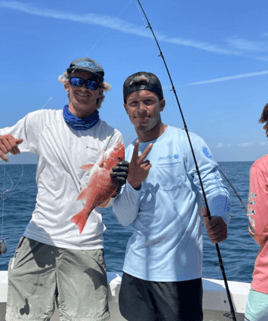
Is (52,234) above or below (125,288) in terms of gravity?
above

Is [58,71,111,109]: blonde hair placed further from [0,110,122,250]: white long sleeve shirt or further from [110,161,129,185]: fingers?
[110,161,129,185]: fingers

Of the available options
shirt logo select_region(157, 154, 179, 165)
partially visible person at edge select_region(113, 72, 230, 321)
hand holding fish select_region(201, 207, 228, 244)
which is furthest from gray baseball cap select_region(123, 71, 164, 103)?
hand holding fish select_region(201, 207, 228, 244)

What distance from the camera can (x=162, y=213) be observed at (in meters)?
2.59

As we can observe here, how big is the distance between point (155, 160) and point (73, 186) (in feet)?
2.37

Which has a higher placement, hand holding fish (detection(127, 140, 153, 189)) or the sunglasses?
the sunglasses

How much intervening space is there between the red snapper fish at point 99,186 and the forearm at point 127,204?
13.5 inches

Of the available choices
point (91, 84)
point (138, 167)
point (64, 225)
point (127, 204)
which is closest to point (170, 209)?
point (127, 204)

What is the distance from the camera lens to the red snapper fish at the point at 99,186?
2.21 meters

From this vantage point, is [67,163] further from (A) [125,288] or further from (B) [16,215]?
(B) [16,215]

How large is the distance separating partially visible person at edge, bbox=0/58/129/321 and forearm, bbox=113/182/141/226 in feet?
0.79

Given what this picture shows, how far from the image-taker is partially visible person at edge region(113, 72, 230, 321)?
2.52m

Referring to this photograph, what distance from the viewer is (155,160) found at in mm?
2711

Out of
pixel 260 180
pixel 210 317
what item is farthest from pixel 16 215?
pixel 260 180

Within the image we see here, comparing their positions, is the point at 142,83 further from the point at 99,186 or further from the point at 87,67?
the point at 99,186
